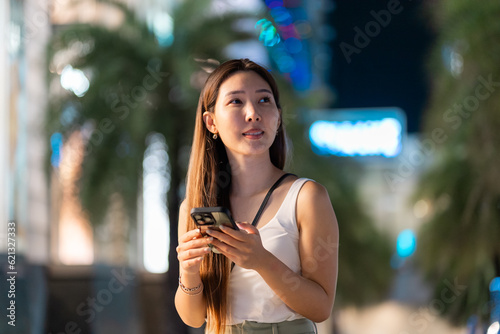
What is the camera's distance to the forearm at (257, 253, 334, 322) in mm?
1869

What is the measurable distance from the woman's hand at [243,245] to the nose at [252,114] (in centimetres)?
36

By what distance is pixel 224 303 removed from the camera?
203cm

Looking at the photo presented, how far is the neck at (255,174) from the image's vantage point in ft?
7.12

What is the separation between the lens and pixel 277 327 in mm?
1946

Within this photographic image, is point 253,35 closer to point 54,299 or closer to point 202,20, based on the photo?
point 202,20

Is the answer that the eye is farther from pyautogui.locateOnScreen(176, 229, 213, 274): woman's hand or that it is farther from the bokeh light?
the bokeh light

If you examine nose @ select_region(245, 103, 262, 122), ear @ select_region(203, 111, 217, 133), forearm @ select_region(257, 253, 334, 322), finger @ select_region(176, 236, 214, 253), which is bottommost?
forearm @ select_region(257, 253, 334, 322)

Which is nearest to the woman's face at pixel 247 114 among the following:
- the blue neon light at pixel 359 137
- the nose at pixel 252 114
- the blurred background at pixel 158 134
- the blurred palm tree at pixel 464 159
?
the nose at pixel 252 114

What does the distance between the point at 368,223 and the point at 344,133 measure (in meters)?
30.1

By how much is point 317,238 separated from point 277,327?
28 cm

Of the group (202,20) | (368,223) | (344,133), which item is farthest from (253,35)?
(344,133)

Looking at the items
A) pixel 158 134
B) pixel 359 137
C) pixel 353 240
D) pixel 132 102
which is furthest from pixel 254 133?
pixel 359 137

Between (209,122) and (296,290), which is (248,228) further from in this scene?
(209,122)

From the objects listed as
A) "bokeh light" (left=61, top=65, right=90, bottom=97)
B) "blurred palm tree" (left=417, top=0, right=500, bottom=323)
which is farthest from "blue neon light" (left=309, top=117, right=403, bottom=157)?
"bokeh light" (left=61, top=65, right=90, bottom=97)
